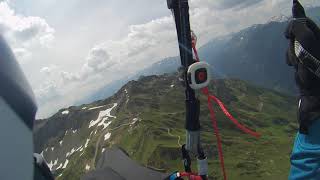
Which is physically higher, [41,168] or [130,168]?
[41,168]

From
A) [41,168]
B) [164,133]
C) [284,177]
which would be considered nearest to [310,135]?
[41,168]

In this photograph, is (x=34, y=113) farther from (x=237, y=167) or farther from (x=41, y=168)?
(x=237, y=167)

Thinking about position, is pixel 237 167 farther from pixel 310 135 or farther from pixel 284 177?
pixel 310 135

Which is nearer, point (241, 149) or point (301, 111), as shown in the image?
point (301, 111)

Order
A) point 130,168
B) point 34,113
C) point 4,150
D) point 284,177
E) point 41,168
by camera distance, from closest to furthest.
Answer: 1. point 4,150
2. point 34,113
3. point 41,168
4. point 130,168
5. point 284,177

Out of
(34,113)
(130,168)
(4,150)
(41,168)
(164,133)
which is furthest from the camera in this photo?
(164,133)

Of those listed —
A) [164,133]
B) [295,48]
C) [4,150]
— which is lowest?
[164,133]

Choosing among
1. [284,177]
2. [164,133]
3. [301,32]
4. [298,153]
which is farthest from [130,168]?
[164,133]
